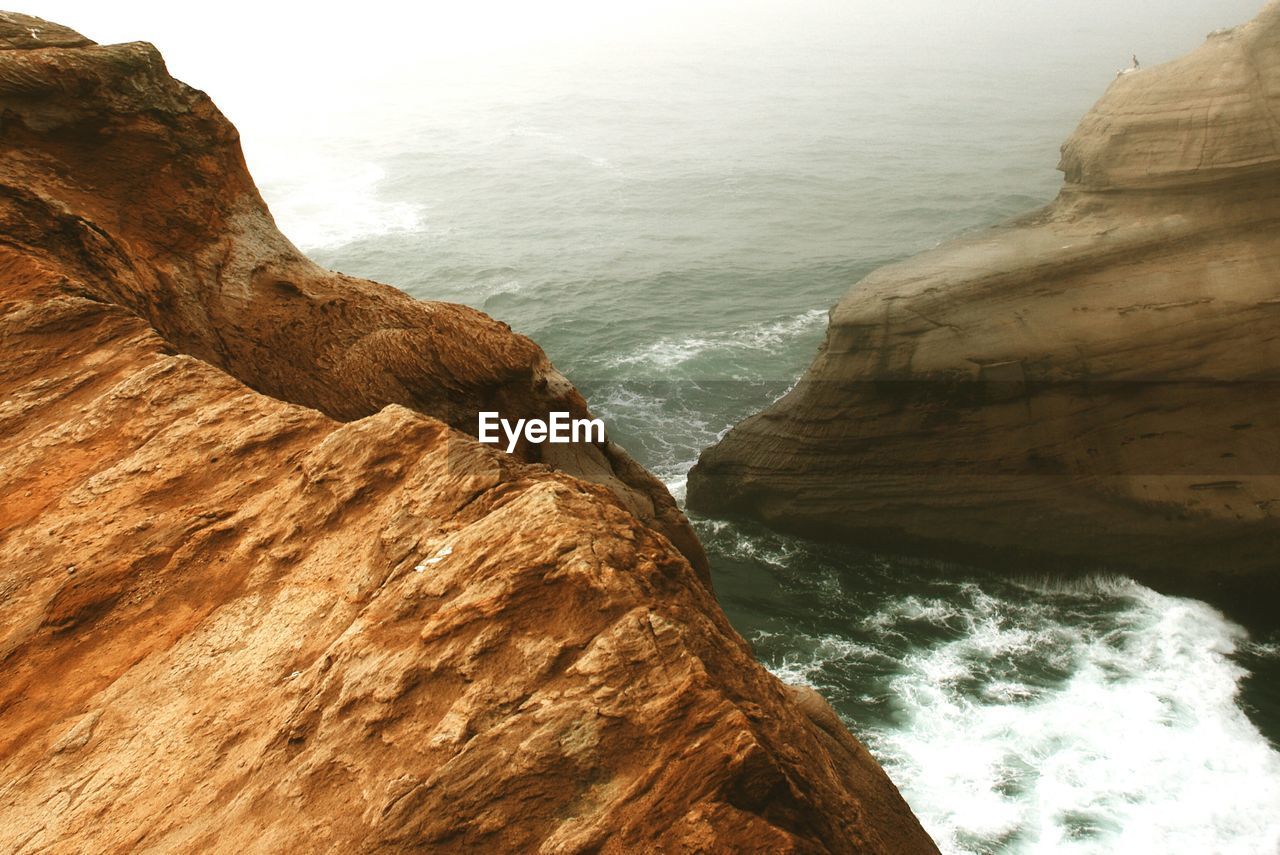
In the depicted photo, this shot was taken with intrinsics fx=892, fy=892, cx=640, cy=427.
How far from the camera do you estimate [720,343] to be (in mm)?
27125

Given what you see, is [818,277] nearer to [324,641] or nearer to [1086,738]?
[1086,738]

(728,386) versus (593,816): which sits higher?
(593,816)

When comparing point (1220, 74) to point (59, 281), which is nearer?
point (59, 281)

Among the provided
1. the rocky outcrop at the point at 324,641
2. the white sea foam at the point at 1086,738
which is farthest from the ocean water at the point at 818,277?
the rocky outcrop at the point at 324,641

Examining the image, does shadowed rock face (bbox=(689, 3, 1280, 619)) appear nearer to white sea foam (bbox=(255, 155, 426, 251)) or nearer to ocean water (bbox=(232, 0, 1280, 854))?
ocean water (bbox=(232, 0, 1280, 854))

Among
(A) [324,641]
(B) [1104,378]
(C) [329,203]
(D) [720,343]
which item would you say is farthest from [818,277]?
(A) [324,641]

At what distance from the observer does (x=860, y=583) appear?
17094 millimetres

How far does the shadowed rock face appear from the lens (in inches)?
607

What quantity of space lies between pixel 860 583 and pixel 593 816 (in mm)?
14220

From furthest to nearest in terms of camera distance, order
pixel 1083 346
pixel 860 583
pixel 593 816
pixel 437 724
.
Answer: pixel 860 583
pixel 1083 346
pixel 437 724
pixel 593 816

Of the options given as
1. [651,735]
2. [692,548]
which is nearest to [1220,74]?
[692,548]

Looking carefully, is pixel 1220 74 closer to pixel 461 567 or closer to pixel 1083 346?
pixel 1083 346

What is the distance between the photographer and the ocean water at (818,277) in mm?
12719

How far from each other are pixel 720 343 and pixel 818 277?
6392 millimetres
